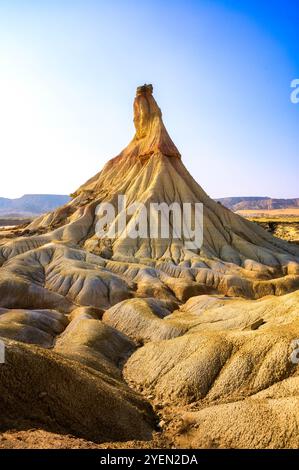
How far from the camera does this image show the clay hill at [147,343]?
13.8m

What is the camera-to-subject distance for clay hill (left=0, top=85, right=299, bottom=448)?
45.2 ft

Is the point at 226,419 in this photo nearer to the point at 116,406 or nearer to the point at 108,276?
the point at 116,406

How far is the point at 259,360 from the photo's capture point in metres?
18.8

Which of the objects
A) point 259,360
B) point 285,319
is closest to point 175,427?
point 259,360

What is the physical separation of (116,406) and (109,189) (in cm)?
7337

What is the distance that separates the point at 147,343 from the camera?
1101 inches

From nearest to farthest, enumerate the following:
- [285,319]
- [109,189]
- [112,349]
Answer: [285,319] < [112,349] < [109,189]

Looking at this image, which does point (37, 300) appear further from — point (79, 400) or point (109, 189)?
point (109, 189)

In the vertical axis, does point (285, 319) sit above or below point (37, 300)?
above

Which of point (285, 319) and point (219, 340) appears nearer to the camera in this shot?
point (219, 340)
